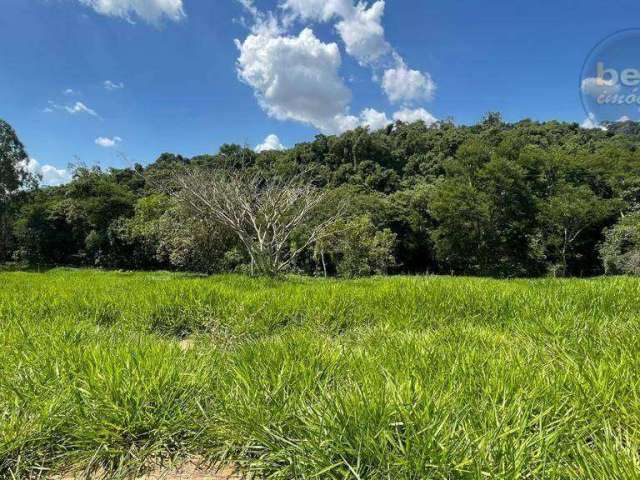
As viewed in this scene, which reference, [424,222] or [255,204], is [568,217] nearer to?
[424,222]

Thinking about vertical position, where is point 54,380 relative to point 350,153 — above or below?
below

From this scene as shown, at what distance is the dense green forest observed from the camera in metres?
25.6

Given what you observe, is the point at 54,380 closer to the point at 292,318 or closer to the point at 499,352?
the point at 292,318

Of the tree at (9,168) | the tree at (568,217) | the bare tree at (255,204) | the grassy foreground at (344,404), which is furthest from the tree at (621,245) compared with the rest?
the tree at (9,168)

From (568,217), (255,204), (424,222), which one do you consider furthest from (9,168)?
(568,217)

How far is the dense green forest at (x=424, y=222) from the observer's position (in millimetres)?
25562

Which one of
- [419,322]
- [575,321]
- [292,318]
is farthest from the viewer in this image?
[292,318]

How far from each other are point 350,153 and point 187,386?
5533cm

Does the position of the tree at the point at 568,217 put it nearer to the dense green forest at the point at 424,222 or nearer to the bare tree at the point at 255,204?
the dense green forest at the point at 424,222

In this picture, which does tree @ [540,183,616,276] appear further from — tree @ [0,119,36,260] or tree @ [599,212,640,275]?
tree @ [0,119,36,260]

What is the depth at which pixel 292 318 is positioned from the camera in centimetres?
466

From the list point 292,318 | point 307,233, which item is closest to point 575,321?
point 292,318

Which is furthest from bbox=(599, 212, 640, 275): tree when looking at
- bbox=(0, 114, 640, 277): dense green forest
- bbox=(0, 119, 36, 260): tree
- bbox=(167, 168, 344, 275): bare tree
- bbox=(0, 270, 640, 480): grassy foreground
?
bbox=(0, 119, 36, 260): tree

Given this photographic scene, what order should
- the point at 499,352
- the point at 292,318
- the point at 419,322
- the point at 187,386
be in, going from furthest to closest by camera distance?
the point at 292,318 → the point at 419,322 → the point at 499,352 → the point at 187,386
